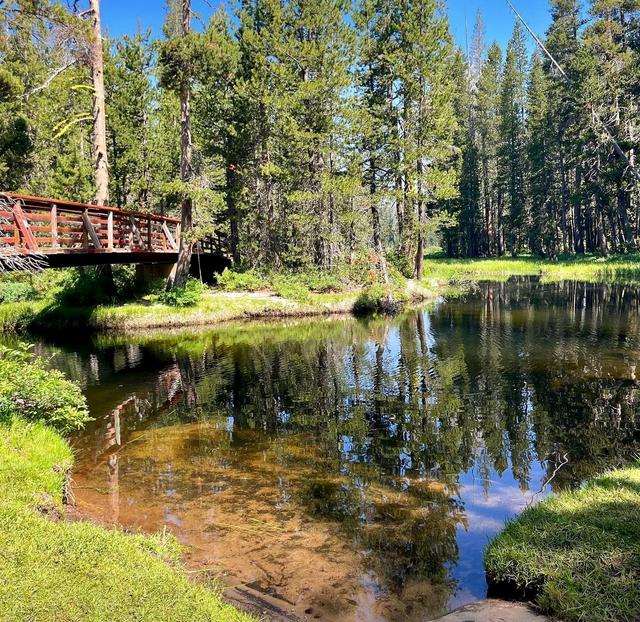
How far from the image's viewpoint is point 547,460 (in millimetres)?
8430

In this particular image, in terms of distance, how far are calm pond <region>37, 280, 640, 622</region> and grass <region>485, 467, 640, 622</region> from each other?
2.06ft

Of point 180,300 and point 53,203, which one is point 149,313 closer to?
point 180,300

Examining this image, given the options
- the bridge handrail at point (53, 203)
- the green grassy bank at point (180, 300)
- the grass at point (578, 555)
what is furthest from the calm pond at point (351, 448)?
the bridge handrail at point (53, 203)

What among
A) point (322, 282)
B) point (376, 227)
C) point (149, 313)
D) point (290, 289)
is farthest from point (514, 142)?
point (149, 313)

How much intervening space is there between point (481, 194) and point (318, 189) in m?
42.6

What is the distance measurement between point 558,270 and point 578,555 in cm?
4354

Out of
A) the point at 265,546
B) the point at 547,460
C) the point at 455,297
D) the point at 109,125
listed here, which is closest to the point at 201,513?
the point at 265,546

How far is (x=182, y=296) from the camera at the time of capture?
23859 mm

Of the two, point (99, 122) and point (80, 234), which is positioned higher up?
point (99, 122)

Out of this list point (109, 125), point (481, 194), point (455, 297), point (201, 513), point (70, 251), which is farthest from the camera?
point (481, 194)

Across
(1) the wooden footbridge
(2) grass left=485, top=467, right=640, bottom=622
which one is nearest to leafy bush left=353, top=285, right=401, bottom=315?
(1) the wooden footbridge

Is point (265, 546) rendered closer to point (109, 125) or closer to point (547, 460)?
point (547, 460)

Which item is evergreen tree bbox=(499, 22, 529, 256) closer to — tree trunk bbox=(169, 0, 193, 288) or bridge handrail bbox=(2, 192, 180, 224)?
tree trunk bbox=(169, 0, 193, 288)

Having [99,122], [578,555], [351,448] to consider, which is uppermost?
[99,122]
